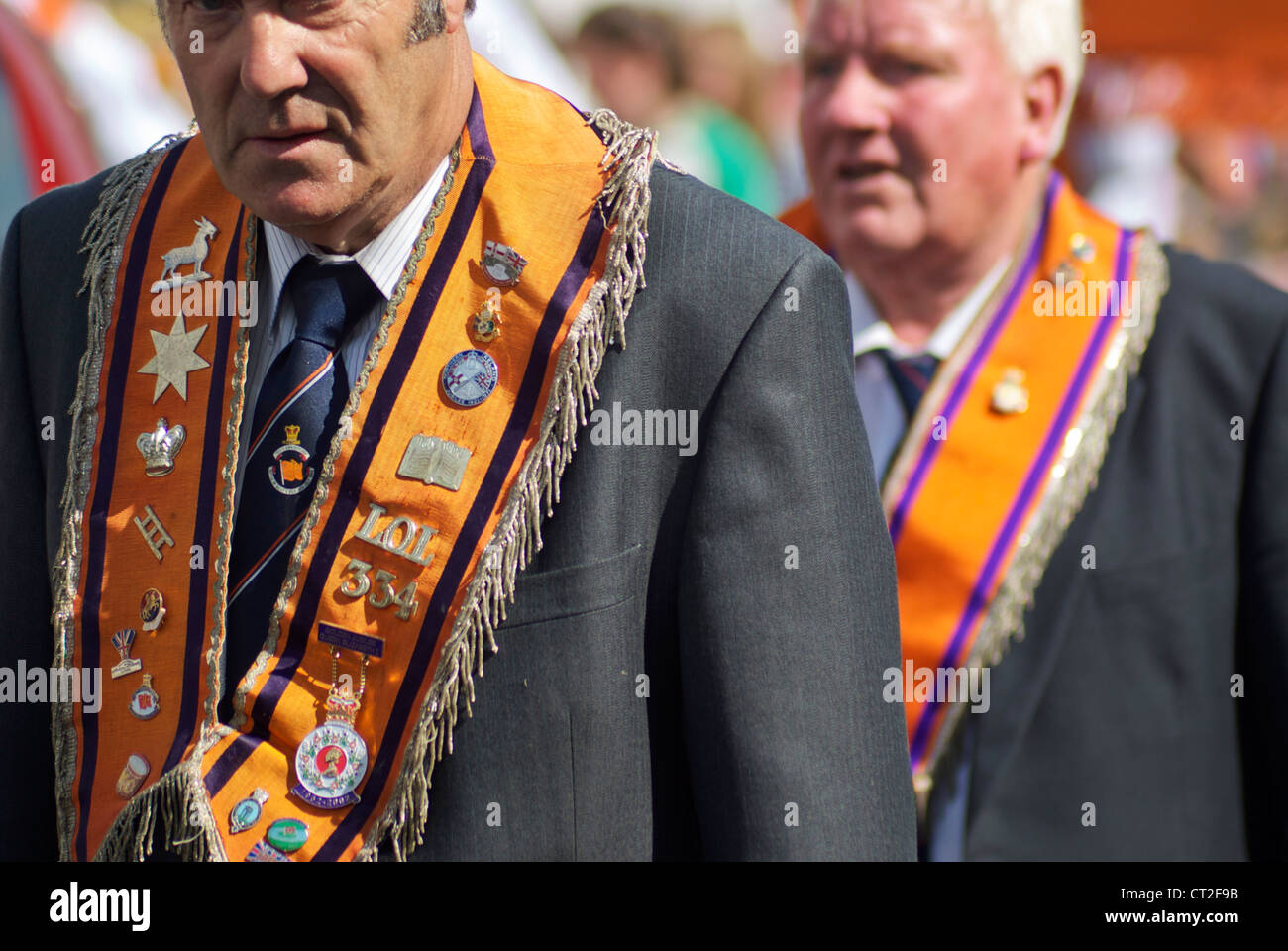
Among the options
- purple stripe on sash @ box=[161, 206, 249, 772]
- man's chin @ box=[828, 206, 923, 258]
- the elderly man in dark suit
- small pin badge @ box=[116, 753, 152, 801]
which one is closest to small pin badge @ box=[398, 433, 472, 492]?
the elderly man in dark suit

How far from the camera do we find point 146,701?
5.73ft

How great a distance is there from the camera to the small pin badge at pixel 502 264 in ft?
5.75

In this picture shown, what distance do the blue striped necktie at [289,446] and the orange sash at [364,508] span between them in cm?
4

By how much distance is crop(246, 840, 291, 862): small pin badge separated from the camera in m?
1.64

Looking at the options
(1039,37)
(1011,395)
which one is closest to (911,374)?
(1011,395)

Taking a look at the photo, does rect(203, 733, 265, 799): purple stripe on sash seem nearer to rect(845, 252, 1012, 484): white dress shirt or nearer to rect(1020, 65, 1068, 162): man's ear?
rect(845, 252, 1012, 484): white dress shirt

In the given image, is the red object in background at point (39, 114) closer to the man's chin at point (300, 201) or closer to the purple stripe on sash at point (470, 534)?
the man's chin at point (300, 201)

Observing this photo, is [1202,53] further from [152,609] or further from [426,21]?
[152,609]

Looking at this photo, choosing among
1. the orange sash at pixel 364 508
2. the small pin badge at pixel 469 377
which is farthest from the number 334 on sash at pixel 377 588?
the small pin badge at pixel 469 377

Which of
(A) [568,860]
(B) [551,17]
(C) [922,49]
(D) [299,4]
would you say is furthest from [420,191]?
(B) [551,17]

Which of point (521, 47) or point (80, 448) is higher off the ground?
point (521, 47)

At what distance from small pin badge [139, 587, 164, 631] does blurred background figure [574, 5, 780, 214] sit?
277 centimetres

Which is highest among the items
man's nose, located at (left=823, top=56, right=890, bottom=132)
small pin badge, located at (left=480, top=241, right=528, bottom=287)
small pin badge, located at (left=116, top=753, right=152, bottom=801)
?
man's nose, located at (left=823, top=56, right=890, bottom=132)

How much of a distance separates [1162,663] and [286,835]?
1488 mm
